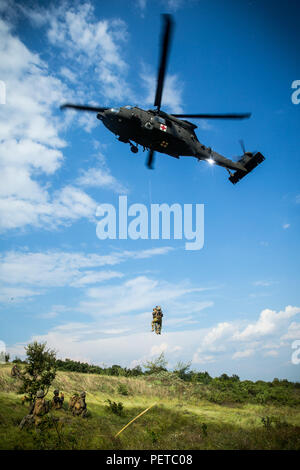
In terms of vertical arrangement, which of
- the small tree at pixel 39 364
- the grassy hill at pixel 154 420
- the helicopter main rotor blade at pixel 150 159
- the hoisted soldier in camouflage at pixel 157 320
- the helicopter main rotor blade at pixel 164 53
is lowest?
the grassy hill at pixel 154 420

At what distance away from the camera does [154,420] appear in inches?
573

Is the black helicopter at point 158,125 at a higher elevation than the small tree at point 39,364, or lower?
higher

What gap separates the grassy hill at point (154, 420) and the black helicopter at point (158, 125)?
13847 millimetres

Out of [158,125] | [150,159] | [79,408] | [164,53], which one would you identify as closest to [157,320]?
[79,408]

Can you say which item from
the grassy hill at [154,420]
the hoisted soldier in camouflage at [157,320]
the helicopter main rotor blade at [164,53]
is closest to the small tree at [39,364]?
the grassy hill at [154,420]

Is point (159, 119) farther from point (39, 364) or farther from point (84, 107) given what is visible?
point (39, 364)

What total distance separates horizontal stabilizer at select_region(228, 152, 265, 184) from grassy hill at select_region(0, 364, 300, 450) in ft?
45.7

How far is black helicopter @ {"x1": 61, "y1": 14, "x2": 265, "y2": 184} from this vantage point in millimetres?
13914

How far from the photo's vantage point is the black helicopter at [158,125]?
13.9 m

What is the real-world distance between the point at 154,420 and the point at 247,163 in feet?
53.6

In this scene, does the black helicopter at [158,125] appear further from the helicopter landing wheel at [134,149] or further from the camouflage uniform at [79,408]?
the camouflage uniform at [79,408]
